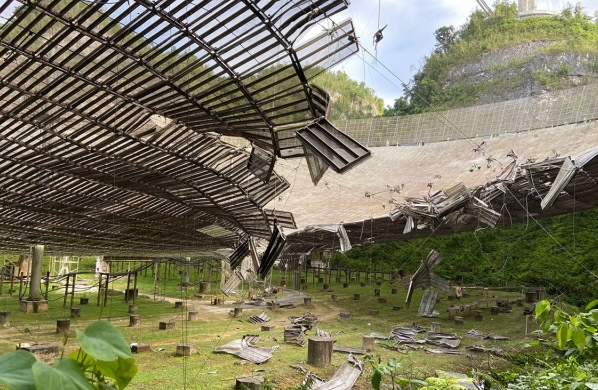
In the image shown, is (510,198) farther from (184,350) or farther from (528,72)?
(528,72)

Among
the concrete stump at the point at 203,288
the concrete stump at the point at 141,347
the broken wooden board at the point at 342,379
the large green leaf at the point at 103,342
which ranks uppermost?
the large green leaf at the point at 103,342

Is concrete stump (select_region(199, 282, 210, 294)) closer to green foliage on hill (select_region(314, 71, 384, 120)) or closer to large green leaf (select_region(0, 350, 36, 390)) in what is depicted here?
large green leaf (select_region(0, 350, 36, 390))

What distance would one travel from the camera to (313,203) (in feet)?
100

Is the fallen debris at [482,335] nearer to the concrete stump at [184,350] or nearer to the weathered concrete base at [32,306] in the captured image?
the concrete stump at [184,350]

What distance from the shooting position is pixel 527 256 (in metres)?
31.0

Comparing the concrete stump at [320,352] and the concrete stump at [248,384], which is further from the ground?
the concrete stump at [320,352]

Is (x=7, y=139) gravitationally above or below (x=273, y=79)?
below

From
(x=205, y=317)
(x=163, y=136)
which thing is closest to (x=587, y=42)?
(x=205, y=317)

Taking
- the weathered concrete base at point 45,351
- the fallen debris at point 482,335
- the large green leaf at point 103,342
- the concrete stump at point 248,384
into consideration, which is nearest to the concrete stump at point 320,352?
the concrete stump at point 248,384

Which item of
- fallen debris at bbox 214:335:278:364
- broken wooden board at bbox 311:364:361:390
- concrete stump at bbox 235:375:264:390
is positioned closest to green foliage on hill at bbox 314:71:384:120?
fallen debris at bbox 214:335:278:364

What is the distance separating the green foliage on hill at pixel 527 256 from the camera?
2769cm

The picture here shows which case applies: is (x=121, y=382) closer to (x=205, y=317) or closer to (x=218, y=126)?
(x=218, y=126)

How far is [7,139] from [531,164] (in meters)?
14.6

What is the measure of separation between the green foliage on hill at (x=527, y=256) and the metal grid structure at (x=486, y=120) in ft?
20.5
